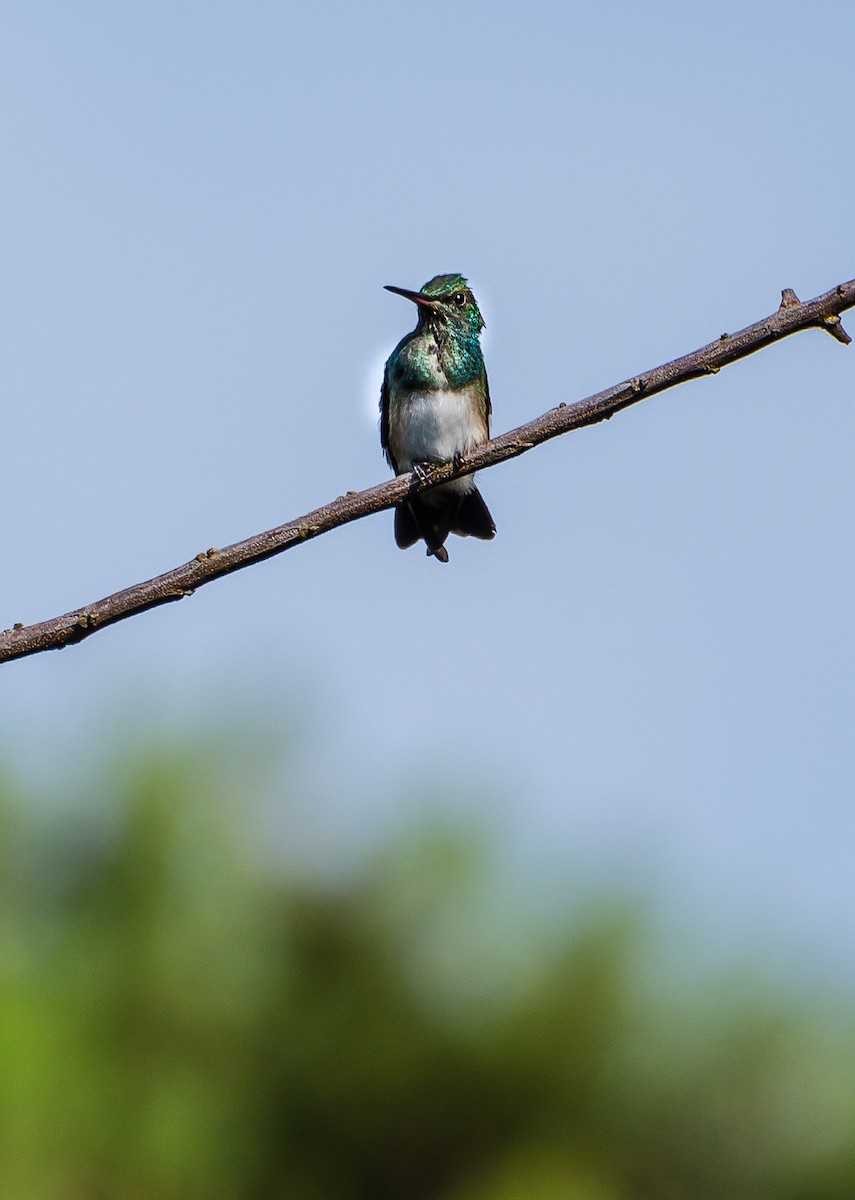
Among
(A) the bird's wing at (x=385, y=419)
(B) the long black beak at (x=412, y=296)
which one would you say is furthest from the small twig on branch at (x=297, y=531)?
(A) the bird's wing at (x=385, y=419)

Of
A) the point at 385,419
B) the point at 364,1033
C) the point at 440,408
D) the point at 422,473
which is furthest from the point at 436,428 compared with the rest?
the point at 364,1033

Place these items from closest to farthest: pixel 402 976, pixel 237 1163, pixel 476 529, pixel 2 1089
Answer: pixel 476 529 → pixel 2 1089 → pixel 237 1163 → pixel 402 976

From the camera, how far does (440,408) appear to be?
7.52 metres

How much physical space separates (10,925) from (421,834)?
9.14 ft

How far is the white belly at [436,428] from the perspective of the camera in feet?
24.5

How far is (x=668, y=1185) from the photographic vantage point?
9172mm

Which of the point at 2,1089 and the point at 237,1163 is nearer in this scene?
the point at 2,1089

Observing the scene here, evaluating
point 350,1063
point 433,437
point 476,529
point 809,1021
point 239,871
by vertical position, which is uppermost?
point 433,437

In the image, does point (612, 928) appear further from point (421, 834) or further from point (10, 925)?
point (10, 925)

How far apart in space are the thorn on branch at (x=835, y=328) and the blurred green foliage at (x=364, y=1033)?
7.26m

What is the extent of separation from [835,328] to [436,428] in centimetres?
490

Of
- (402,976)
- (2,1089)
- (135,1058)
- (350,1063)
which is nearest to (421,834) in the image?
(402,976)

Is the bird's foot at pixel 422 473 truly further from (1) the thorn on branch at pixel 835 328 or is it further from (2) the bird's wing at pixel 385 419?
(1) the thorn on branch at pixel 835 328

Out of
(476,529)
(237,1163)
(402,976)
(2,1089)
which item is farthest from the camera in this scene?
(402,976)
